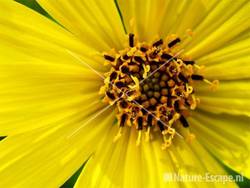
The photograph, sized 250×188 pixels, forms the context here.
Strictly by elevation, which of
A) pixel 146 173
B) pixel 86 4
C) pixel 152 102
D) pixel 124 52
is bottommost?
pixel 146 173

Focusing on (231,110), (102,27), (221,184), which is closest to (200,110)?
(231,110)

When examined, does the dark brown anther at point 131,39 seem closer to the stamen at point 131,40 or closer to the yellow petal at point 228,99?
the stamen at point 131,40

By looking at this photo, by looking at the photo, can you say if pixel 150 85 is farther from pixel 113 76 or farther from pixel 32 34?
pixel 32 34

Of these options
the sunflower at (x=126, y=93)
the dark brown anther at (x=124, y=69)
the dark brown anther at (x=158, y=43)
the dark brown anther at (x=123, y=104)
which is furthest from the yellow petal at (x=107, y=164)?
the dark brown anther at (x=158, y=43)

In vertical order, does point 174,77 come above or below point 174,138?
above

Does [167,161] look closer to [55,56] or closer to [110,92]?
[110,92]

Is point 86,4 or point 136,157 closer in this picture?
point 86,4
